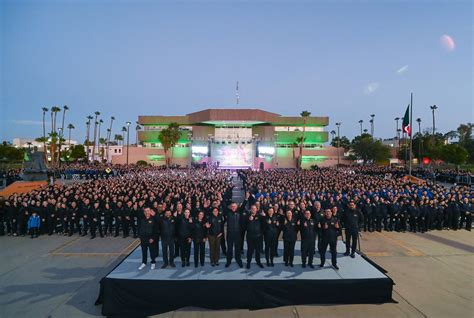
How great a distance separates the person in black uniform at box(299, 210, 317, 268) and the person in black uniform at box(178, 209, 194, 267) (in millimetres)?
3068

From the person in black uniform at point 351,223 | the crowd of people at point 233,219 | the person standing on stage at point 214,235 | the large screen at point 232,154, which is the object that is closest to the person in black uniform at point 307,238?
the crowd of people at point 233,219

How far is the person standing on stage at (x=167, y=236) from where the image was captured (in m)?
7.65

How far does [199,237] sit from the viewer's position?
7840 mm

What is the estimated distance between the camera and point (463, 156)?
2002 inches

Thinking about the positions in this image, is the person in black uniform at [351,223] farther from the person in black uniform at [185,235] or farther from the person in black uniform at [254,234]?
the person in black uniform at [185,235]

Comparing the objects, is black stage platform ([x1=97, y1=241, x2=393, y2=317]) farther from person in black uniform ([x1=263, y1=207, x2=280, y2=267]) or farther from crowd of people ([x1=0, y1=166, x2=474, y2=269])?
person in black uniform ([x1=263, y1=207, x2=280, y2=267])

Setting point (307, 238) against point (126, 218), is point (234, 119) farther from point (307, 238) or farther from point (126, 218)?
point (307, 238)

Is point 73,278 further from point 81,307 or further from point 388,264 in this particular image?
point 388,264

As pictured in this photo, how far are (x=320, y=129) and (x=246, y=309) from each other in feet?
211

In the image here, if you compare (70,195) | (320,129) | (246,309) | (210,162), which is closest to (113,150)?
(210,162)

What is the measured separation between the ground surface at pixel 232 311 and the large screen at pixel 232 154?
38.5 metres

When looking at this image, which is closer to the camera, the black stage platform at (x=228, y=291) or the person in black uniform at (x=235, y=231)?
the black stage platform at (x=228, y=291)

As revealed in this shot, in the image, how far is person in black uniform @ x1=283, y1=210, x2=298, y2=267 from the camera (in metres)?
7.85

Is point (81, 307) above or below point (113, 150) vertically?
below
